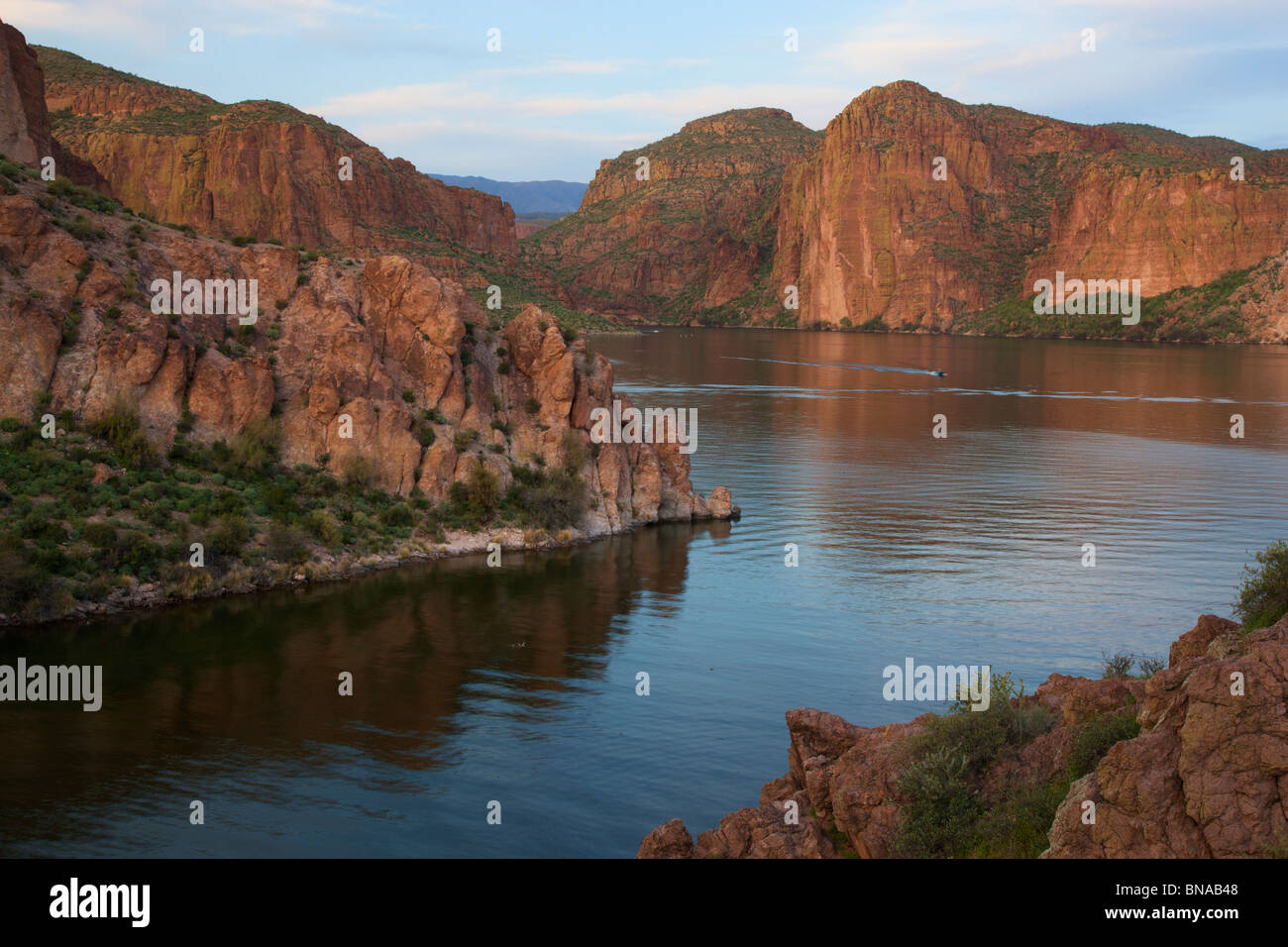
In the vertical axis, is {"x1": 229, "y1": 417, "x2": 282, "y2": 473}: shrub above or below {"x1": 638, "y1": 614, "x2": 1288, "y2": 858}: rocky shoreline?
above

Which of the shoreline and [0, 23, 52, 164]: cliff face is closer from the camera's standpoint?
the shoreline

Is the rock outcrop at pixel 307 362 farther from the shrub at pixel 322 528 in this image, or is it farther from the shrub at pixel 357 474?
the shrub at pixel 322 528

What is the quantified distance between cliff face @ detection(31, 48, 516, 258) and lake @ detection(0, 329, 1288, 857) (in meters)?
130

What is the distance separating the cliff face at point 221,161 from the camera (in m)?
166

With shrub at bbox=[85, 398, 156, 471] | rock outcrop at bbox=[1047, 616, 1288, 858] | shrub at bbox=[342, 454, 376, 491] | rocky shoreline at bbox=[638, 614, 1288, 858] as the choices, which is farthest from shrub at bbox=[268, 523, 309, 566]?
rock outcrop at bbox=[1047, 616, 1288, 858]

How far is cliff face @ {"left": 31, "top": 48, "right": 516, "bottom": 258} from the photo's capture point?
166m

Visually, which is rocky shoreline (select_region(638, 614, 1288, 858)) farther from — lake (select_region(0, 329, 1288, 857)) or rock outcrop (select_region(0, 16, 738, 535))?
rock outcrop (select_region(0, 16, 738, 535))

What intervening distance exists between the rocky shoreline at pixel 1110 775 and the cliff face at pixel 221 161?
16352 centimetres

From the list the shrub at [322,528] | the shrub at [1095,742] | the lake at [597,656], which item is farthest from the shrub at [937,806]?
the shrub at [322,528]

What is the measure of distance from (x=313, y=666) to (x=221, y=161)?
15820cm
